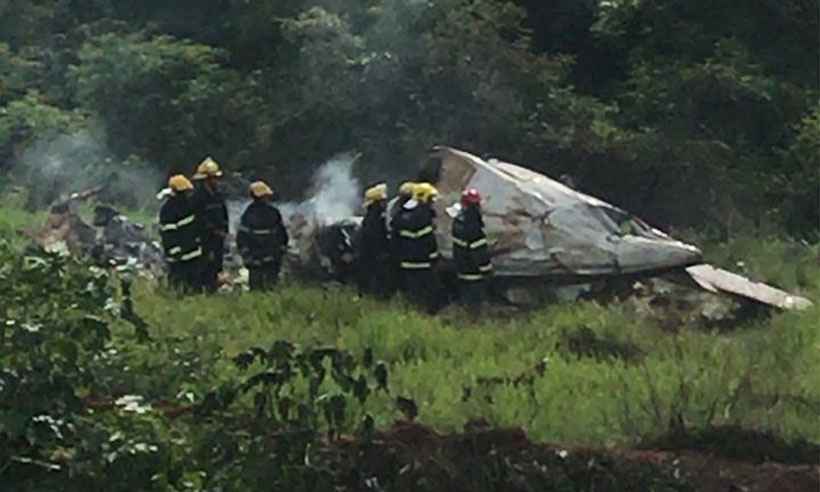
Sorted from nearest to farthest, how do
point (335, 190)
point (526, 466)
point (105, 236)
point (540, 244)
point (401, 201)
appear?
point (526, 466), point (401, 201), point (540, 244), point (105, 236), point (335, 190)

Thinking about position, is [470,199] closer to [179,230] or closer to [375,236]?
[375,236]

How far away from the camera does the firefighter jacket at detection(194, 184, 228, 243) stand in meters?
14.4

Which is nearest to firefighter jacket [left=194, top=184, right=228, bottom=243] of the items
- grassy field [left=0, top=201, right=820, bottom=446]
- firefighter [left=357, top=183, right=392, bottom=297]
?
grassy field [left=0, top=201, right=820, bottom=446]

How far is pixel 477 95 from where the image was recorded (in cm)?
2055

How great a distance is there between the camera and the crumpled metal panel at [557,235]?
1439 centimetres

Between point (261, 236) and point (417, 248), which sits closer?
point (417, 248)

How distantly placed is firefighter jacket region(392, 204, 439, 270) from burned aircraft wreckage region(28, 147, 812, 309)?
0.72 meters

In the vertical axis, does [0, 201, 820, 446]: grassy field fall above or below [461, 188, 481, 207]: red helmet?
below

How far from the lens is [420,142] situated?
67.8ft

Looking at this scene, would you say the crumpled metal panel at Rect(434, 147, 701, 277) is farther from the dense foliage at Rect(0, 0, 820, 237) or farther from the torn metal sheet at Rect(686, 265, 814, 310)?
the dense foliage at Rect(0, 0, 820, 237)

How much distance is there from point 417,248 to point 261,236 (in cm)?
135

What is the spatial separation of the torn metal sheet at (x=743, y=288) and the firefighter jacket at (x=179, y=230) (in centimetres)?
413

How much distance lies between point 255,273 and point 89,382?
8.74 meters

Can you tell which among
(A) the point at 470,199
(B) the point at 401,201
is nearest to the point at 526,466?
(A) the point at 470,199
